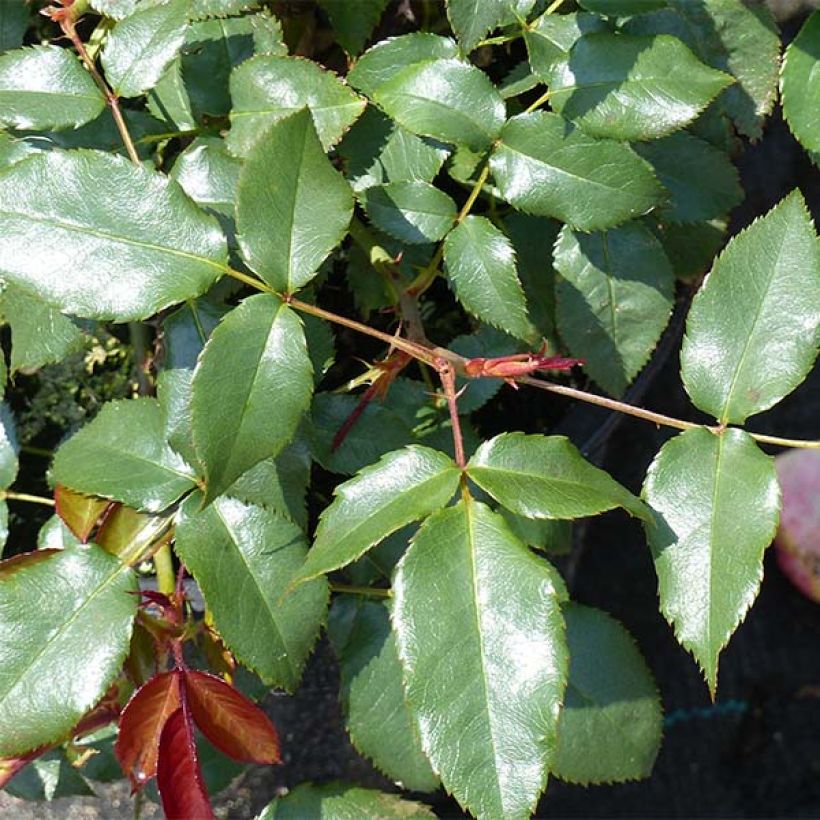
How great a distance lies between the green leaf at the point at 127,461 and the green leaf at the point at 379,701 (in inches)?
7.3

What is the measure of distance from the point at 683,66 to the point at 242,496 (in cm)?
39

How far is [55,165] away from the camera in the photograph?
55 centimetres

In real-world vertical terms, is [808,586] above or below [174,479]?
below

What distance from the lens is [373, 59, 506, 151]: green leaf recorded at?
0.64 meters

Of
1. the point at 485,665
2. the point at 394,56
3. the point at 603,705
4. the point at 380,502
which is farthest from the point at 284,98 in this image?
the point at 603,705

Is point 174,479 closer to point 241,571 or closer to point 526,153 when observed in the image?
point 241,571

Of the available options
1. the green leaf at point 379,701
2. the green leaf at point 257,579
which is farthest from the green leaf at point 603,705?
the green leaf at point 257,579

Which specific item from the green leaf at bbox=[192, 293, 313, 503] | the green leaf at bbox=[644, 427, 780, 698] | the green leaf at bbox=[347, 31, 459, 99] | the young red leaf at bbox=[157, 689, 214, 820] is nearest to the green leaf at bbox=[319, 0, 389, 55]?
the green leaf at bbox=[347, 31, 459, 99]

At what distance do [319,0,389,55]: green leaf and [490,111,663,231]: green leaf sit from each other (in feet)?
0.49

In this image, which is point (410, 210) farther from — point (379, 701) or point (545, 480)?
point (379, 701)

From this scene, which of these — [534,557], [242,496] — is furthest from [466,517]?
[242,496]

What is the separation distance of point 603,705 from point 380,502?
321 millimetres

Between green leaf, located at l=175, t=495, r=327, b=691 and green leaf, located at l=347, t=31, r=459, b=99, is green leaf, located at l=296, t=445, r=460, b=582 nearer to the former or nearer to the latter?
green leaf, located at l=175, t=495, r=327, b=691

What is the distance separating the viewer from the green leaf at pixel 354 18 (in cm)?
71
